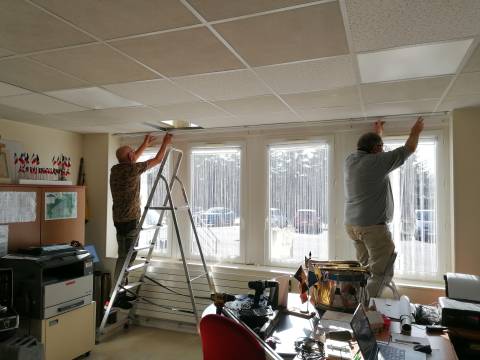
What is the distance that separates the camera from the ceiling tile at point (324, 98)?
2506 millimetres

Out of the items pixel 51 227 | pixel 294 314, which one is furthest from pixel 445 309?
pixel 51 227

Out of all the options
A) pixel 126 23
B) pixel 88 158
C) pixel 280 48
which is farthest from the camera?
pixel 88 158

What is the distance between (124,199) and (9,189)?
103 cm

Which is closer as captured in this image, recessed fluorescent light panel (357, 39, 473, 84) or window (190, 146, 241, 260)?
recessed fluorescent light panel (357, 39, 473, 84)

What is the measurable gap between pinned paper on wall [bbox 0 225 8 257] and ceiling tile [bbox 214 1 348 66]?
107 inches

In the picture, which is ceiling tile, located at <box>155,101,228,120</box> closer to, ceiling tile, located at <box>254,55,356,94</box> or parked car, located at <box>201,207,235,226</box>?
ceiling tile, located at <box>254,55,356,94</box>

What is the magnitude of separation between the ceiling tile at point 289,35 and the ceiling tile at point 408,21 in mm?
81

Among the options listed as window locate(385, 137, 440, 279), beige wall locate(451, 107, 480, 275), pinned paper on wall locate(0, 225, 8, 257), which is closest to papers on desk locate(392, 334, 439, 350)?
beige wall locate(451, 107, 480, 275)

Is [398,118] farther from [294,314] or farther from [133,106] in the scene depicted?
[133,106]

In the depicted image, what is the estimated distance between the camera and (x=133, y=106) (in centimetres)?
298

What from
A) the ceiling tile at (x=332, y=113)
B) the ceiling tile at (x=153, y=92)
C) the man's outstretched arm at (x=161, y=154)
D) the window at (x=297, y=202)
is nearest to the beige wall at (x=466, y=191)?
the ceiling tile at (x=332, y=113)

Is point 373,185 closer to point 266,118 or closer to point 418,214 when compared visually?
point 418,214

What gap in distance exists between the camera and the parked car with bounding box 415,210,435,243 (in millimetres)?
3260

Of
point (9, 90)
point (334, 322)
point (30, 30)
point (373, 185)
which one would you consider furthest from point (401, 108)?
point (9, 90)
